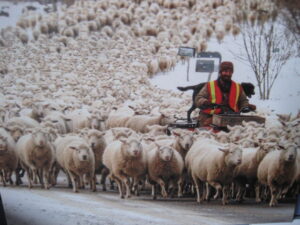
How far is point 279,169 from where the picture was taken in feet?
18.2

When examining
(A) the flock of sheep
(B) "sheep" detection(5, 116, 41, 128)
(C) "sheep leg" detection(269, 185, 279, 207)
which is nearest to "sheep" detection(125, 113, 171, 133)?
(A) the flock of sheep

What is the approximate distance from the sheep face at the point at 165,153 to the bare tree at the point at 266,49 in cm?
100

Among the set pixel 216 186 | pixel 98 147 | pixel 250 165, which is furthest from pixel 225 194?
pixel 98 147

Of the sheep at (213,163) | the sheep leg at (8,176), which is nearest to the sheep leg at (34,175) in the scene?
the sheep leg at (8,176)

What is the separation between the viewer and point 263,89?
5.50 meters

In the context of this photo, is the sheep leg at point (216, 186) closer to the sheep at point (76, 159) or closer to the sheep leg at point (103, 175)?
the sheep leg at point (103, 175)

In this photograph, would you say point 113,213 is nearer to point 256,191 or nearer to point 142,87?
point 142,87

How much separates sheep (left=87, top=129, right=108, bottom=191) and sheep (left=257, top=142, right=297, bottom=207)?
1.49 meters

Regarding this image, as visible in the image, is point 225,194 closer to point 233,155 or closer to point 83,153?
point 233,155

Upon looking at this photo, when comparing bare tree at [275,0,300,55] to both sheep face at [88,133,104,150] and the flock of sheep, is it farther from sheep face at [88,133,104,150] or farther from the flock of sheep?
sheep face at [88,133,104,150]

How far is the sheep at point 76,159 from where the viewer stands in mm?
5137

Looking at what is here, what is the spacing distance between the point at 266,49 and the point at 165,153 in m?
1.36

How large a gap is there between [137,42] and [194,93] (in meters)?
0.67

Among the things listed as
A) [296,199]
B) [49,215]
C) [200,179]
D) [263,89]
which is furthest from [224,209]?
[49,215]
